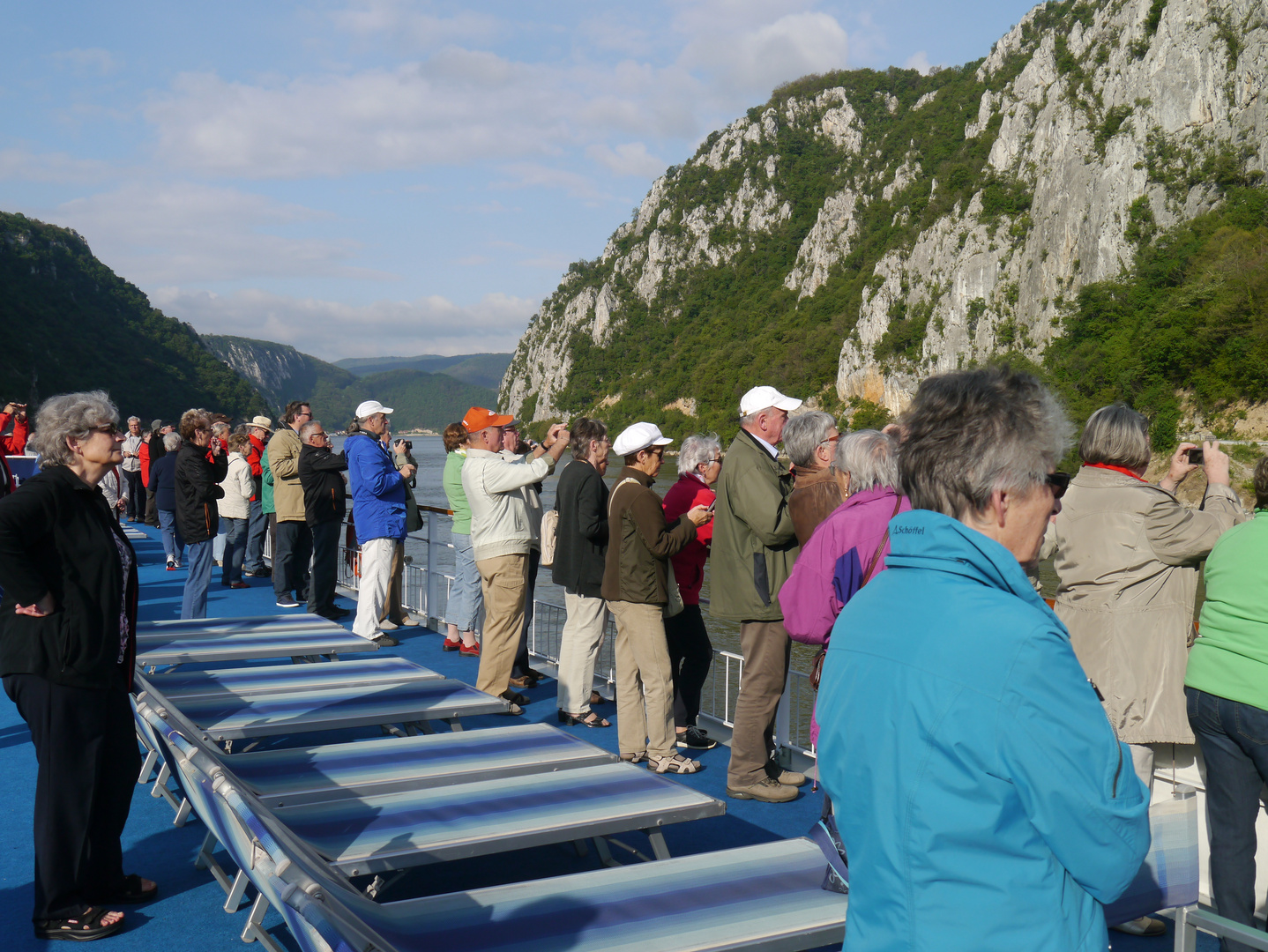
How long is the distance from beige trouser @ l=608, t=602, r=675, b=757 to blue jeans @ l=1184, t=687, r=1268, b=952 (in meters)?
2.32

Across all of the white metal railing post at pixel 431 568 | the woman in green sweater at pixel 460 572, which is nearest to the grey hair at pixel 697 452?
the woman in green sweater at pixel 460 572

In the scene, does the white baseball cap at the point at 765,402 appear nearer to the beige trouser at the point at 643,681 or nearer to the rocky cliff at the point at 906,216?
the beige trouser at the point at 643,681

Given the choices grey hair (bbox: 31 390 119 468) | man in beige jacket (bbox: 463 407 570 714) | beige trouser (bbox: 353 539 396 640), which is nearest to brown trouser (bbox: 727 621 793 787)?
man in beige jacket (bbox: 463 407 570 714)

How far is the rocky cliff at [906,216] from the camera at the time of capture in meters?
56.2

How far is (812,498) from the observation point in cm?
377

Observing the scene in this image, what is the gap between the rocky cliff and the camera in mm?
56219

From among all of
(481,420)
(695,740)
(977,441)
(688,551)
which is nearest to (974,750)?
(977,441)

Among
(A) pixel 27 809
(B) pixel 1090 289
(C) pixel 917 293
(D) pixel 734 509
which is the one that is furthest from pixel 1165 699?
(C) pixel 917 293

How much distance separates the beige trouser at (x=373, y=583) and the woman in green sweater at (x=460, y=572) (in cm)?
51

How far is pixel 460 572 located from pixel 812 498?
382 cm

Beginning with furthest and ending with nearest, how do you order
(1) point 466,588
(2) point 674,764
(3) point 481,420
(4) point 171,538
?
(4) point 171,538, (1) point 466,588, (3) point 481,420, (2) point 674,764

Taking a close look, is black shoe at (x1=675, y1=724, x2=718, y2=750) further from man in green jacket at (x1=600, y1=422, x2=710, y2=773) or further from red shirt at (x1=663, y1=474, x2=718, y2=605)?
red shirt at (x1=663, y1=474, x2=718, y2=605)

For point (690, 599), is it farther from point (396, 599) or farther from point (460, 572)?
point (396, 599)

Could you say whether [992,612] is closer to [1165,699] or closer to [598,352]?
[1165,699]
